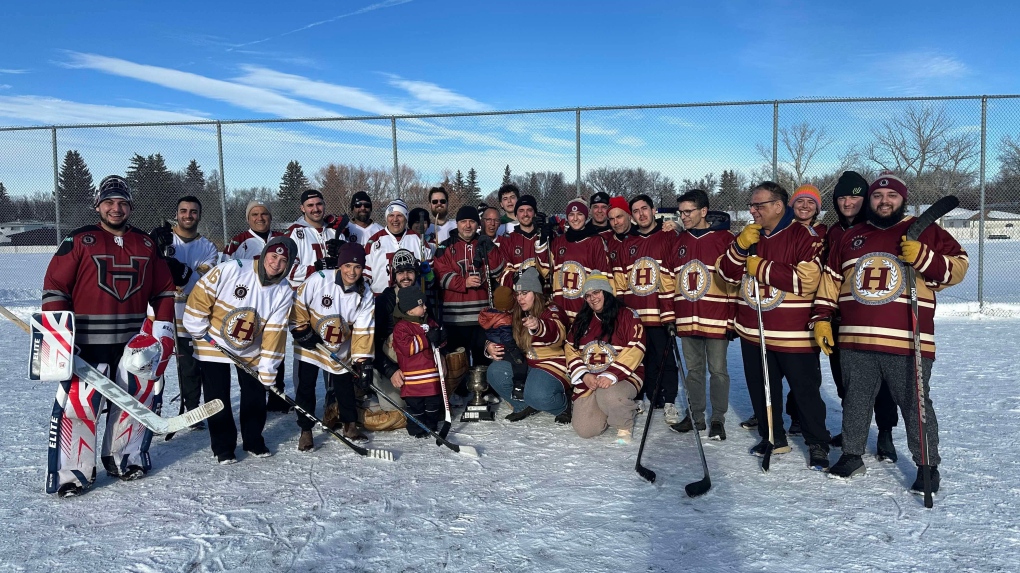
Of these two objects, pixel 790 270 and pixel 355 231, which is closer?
pixel 790 270

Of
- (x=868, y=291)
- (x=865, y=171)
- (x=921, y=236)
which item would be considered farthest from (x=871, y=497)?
(x=865, y=171)

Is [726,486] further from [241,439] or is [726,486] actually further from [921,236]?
[241,439]

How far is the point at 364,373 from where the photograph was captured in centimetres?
430

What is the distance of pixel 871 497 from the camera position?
10.9 feet

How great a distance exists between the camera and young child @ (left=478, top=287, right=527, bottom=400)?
16.1ft

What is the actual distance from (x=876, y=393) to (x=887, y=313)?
0.50 m

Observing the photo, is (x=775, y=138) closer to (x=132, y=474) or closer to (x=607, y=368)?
(x=607, y=368)

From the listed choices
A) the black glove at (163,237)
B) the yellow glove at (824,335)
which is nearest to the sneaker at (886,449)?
the yellow glove at (824,335)

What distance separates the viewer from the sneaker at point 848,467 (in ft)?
11.7

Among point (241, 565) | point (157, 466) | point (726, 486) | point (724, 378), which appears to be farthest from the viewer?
point (724, 378)

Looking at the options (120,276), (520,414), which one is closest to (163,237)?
(120,276)

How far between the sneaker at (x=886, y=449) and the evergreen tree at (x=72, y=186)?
1057 centimetres

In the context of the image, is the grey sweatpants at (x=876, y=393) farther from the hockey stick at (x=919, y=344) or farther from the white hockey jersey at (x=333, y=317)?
the white hockey jersey at (x=333, y=317)

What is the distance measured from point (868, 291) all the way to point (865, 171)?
6.29 meters
